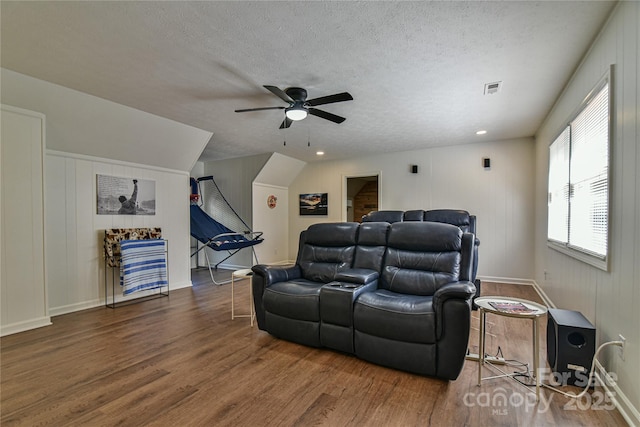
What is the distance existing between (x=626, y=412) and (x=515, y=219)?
399 cm

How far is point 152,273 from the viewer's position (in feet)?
13.6

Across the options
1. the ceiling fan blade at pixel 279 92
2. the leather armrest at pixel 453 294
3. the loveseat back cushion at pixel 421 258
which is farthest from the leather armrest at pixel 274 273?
the ceiling fan blade at pixel 279 92

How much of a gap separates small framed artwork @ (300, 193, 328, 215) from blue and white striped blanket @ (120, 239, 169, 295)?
3.62m

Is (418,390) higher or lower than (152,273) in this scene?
lower

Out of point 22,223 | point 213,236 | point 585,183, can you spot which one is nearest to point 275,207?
point 213,236

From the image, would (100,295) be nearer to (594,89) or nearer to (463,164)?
(594,89)

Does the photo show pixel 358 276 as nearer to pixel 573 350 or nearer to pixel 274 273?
pixel 274 273

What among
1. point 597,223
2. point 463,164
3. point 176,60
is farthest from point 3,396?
point 463,164

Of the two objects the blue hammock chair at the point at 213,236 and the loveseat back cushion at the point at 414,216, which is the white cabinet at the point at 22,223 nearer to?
the blue hammock chair at the point at 213,236

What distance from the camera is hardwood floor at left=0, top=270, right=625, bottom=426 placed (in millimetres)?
1723

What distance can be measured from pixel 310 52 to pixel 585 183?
8.53 ft

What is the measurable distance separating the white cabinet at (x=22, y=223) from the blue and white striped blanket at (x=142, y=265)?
31.7 inches

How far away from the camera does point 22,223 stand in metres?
3.04

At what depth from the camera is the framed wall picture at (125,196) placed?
403 centimetres
